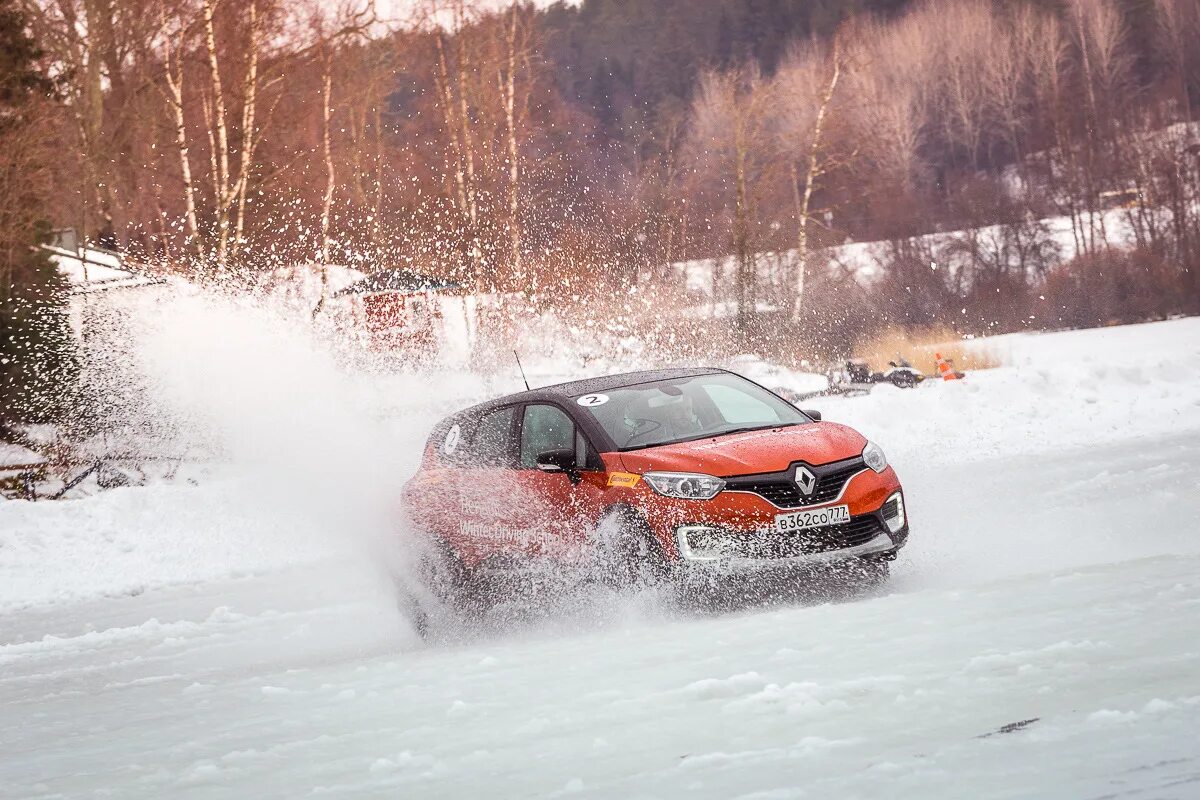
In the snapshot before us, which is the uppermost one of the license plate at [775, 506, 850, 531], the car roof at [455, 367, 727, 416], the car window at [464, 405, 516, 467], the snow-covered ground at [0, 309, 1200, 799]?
the car roof at [455, 367, 727, 416]

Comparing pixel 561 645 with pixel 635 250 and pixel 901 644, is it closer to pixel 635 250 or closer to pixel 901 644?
pixel 901 644

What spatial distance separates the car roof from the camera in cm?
869

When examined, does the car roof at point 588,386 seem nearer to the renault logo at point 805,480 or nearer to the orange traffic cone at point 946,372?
the renault logo at point 805,480

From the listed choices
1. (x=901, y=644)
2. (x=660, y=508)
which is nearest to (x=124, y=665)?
(x=660, y=508)

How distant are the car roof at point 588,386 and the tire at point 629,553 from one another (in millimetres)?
1242

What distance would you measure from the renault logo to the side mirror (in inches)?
51.5

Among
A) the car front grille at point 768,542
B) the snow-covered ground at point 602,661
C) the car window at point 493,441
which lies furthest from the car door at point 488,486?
the car front grille at point 768,542

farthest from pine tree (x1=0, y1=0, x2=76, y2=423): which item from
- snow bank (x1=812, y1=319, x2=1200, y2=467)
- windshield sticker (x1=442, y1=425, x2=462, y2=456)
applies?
windshield sticker (x1=442, y1=425, x2=462, y2=456)

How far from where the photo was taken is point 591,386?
881 centimetres

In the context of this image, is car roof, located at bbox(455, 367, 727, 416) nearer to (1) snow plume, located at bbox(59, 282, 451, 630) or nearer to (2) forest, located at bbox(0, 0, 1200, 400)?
(1) snow plume, located at bbox(59, 282, 451, 630)

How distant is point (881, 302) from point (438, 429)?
30712mm

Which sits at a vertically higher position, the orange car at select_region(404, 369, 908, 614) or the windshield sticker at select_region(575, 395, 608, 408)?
the windshield sticker at select_region(575, 395, 608, 408)

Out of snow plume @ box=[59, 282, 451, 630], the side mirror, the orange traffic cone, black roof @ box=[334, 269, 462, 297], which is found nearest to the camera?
the side mirror

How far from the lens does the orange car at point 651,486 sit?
7414 mm
